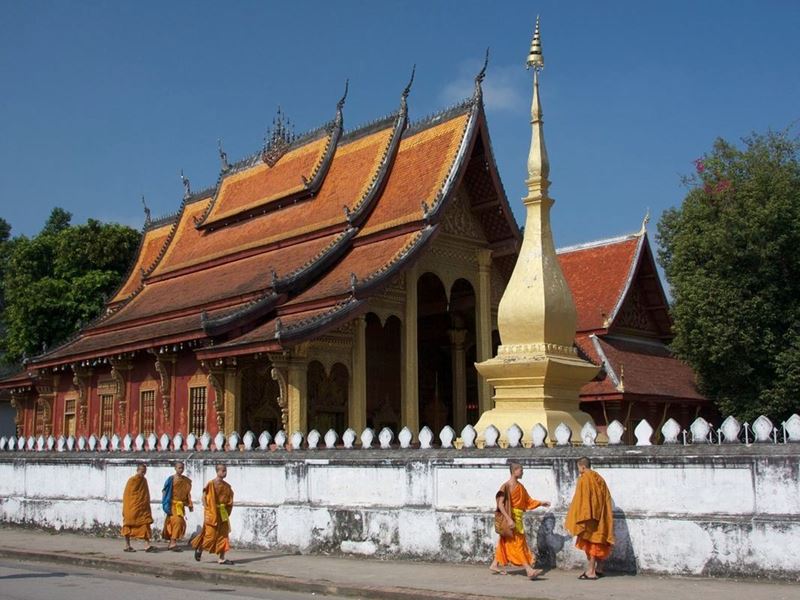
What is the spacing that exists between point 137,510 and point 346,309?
211 inches

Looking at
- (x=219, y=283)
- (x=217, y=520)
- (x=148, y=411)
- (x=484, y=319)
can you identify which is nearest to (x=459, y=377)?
(x=484, y=319)

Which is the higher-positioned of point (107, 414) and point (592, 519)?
point (107, 414)

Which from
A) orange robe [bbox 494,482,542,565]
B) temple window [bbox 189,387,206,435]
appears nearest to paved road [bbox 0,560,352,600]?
orange robe [bbox 494,482,542,565]

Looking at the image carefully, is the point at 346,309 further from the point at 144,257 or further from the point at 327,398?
the point at 144,257

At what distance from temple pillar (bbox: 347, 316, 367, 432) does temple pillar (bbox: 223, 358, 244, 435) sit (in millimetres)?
2257

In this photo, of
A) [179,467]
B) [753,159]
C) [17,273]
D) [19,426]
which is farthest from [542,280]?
[17,273]

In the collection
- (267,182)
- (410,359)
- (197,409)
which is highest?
(267,182)

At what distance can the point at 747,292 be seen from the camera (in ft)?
72.9

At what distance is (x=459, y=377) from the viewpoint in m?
22.2

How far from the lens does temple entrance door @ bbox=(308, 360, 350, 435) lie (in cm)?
2019

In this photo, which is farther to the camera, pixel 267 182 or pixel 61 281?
pixel 61 281

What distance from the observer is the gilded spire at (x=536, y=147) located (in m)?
13.4

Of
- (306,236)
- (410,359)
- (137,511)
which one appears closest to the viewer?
(137,511)

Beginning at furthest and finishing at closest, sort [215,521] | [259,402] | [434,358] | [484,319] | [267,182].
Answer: [267,182] → [434,358] → [484,319] → [259,402] → [215,521]
